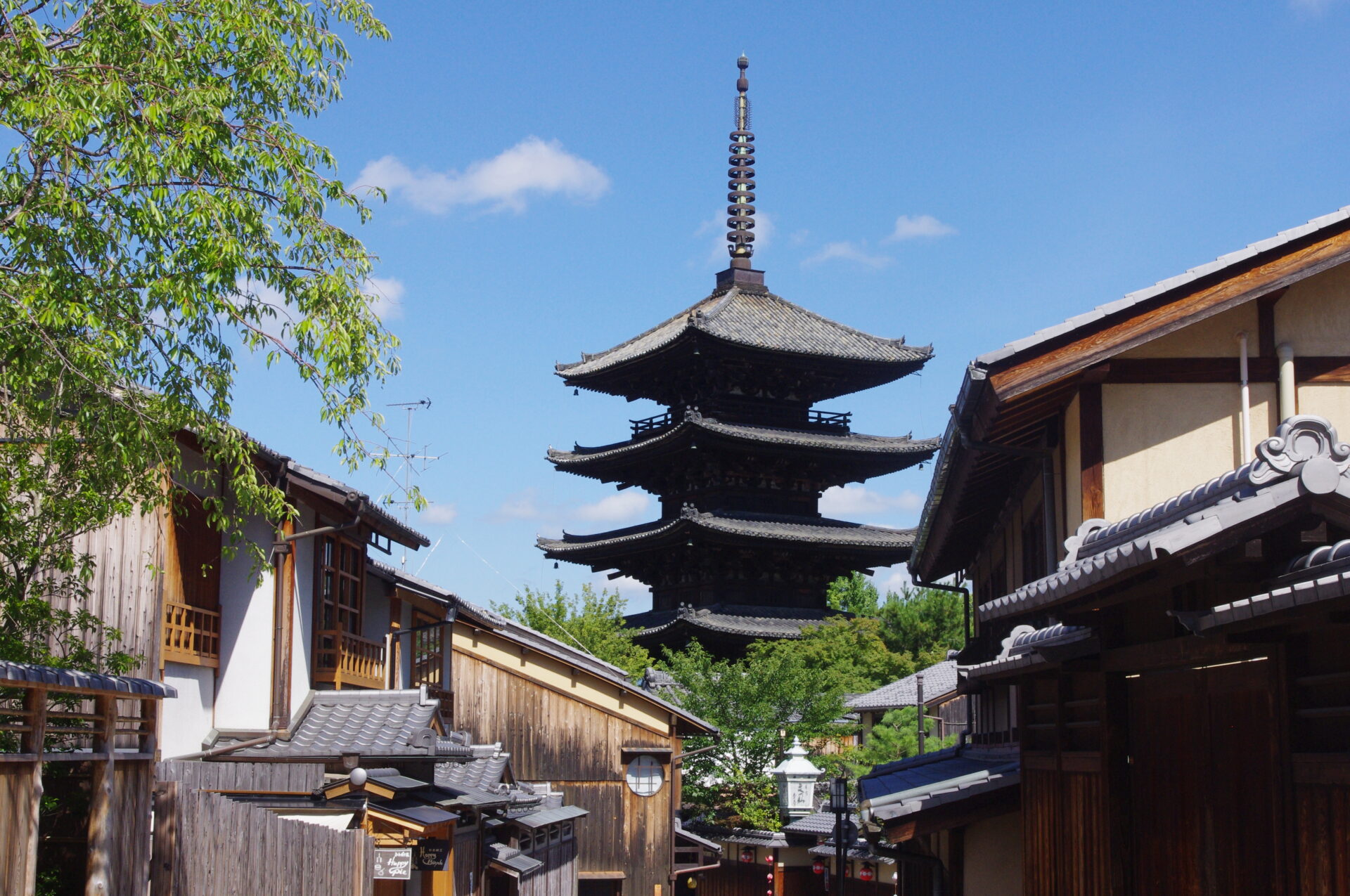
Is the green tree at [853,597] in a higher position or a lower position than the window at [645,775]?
higher

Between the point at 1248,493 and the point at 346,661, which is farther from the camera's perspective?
the point at 346,661

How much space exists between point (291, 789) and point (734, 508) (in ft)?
91.4

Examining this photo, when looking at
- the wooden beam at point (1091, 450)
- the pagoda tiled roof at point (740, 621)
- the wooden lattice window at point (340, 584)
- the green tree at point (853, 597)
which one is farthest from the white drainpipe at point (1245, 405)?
the green tree at point (853, 597)

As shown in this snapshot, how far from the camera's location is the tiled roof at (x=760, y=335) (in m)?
39.3

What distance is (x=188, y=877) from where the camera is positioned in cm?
1064

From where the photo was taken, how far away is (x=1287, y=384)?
984 cm

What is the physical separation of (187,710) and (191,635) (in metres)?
0.73

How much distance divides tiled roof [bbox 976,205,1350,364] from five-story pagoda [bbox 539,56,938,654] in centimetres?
2843

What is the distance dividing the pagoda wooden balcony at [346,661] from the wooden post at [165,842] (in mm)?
5875

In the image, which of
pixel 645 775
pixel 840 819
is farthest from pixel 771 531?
pixel 840 819

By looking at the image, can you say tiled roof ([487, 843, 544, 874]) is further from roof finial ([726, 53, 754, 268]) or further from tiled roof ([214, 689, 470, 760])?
roof finial ([726, 53, 754, 268])

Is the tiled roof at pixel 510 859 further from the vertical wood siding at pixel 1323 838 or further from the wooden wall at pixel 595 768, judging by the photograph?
the vertical wood siding at pixel 1323 838

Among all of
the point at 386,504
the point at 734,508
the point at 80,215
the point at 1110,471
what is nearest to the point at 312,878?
the point at 386,504

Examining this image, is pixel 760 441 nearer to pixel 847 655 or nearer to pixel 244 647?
pixel 847 655
